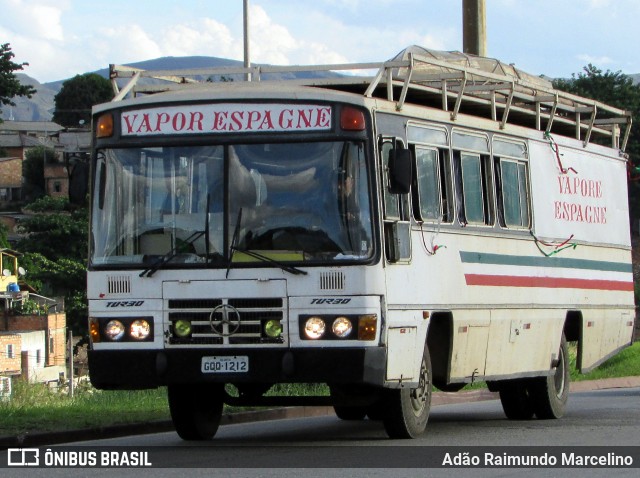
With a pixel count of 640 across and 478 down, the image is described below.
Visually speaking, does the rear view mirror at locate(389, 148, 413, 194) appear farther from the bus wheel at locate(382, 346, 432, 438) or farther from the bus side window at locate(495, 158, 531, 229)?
the bus side window at locate(495, 158, 531, 229)

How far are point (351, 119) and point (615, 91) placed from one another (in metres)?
82.2

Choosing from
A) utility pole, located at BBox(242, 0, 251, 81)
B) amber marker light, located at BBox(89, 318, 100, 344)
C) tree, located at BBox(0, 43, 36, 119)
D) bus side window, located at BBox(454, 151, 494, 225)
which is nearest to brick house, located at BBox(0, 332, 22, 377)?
tree, located at BBox(0, 43, 36, 119)

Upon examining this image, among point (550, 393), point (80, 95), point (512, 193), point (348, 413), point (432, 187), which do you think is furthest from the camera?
point (80, 95)

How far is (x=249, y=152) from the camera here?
13508mm

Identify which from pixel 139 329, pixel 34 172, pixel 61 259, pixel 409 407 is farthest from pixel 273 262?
pixel 34 172

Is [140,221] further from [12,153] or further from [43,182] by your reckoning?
[12,153]

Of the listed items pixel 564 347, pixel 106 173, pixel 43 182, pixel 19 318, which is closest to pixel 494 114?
pixel 564 347

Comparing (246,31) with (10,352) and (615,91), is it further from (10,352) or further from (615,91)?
(615,91)

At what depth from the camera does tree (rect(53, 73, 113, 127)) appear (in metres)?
158

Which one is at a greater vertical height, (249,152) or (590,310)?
(249,152)

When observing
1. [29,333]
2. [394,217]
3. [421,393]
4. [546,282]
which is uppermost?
[394,217]

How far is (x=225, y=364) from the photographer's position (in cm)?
1326

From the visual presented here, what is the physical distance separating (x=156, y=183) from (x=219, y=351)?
164 centimetres

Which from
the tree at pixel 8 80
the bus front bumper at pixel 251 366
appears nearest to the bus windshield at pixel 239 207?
the bus front bumper at pixel 251 366
